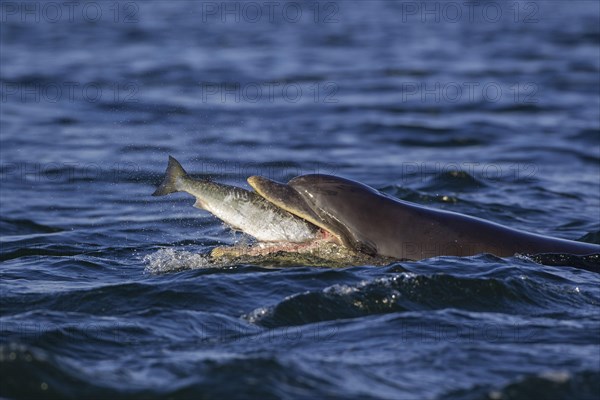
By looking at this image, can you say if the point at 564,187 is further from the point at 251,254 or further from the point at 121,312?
the point at 121,312

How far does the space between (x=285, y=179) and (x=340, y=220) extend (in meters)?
6.66

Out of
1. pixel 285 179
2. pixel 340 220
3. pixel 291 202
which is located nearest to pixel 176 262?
pixel 291 202

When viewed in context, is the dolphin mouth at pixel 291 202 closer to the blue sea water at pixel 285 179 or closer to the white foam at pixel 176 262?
the blue sea water at pixel 285 179

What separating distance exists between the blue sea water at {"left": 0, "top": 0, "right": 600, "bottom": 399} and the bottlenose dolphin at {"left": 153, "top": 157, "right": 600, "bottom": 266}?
0.17 metres

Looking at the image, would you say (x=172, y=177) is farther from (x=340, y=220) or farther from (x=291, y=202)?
(x=340, y=220)

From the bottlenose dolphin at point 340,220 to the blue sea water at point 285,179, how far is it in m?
0.17

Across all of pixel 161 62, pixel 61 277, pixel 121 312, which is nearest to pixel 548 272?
pixel 121 312

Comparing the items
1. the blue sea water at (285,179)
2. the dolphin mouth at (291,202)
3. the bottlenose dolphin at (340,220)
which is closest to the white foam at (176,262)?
the blue sea water at (285,179)

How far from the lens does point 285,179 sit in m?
14.4

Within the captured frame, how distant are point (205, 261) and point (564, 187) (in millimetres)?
7231

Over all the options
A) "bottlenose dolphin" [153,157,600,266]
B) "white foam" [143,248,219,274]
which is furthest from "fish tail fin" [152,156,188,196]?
"white foam" [143,248,219,274]

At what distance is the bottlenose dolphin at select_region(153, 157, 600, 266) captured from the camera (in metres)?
7.81

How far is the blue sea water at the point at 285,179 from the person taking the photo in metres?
6.17

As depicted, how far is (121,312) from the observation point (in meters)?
7.30
